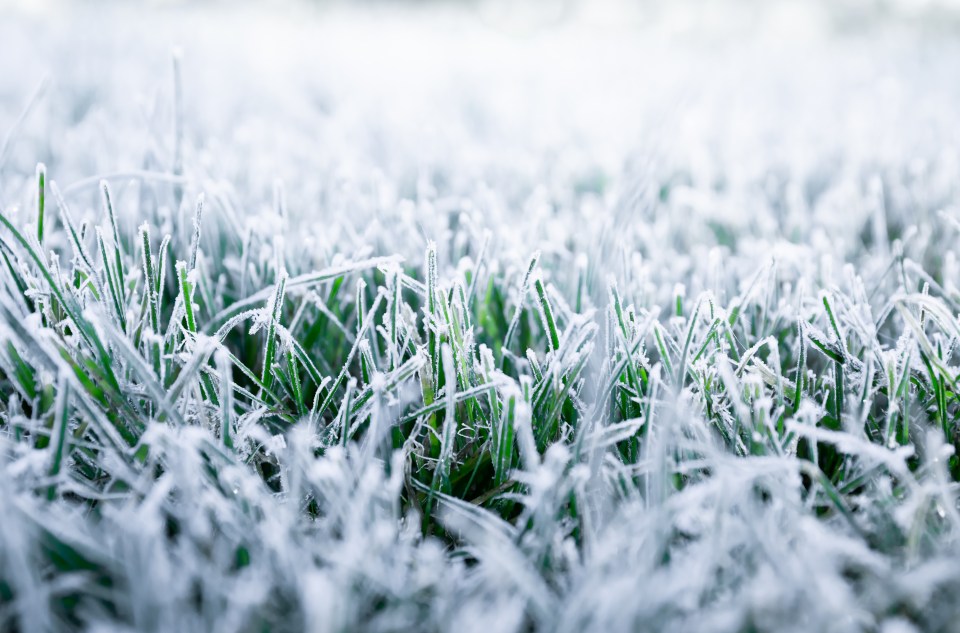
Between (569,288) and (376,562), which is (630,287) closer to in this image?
(569,288)

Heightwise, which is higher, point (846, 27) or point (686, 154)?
point (846, 27)

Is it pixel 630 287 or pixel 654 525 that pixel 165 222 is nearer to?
pixel 630 287

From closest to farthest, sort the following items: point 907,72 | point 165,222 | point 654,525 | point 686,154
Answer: point 654,525
point 165,222
point 686,154
point 907,72

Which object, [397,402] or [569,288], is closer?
[397,402]

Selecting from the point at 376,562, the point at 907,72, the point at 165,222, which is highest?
the point at 907,72

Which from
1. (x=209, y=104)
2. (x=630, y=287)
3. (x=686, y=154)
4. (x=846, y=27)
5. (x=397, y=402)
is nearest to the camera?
(x=397, y=402)

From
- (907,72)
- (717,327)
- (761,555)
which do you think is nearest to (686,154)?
(717,327)
